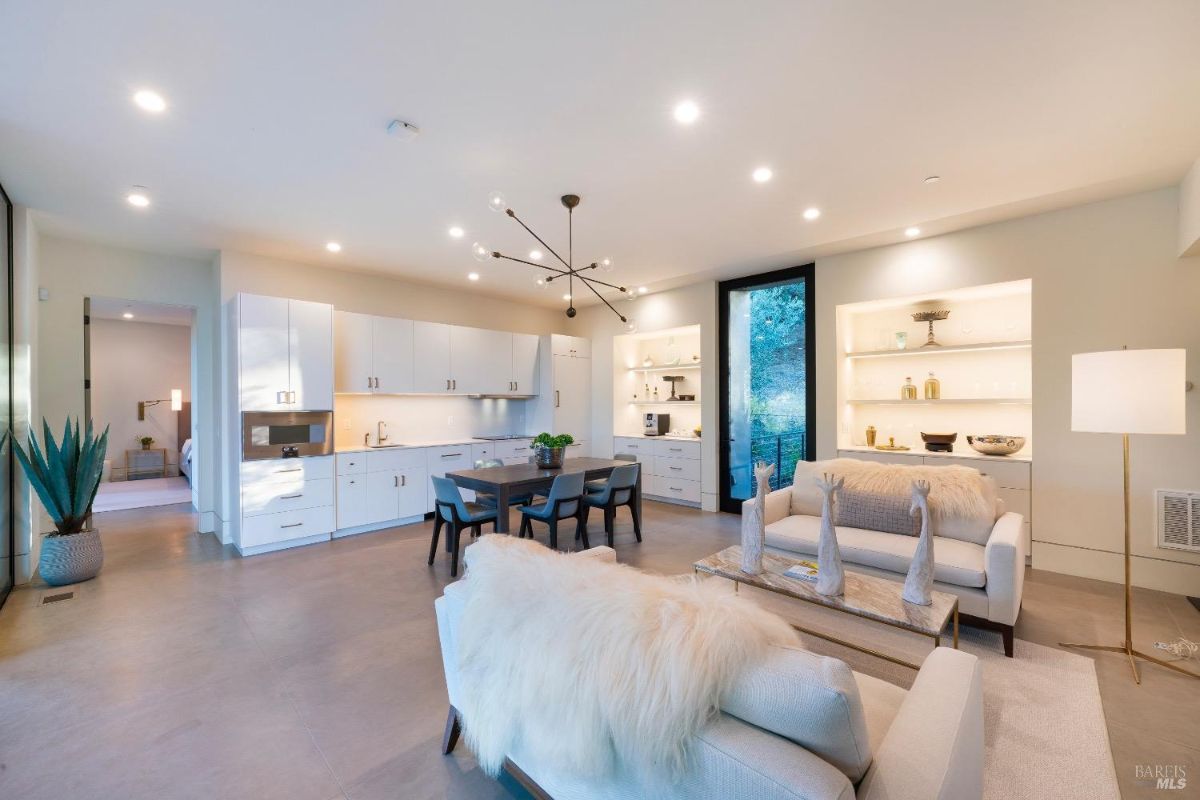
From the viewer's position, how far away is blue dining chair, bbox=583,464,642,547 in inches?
179

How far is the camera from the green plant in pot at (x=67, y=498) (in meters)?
3.62

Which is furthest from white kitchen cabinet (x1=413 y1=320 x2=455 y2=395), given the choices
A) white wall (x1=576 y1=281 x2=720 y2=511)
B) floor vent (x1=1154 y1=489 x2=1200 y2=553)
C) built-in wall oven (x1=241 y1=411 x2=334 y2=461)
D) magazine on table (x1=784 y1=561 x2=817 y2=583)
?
floor vent (x1=1154 y1=489 x2=1200 y2=553)

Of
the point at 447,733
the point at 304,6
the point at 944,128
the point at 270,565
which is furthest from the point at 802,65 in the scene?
the point at 270,565

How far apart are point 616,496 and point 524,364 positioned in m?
2.91

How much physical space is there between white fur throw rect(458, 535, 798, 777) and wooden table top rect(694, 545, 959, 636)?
1281 millimetres

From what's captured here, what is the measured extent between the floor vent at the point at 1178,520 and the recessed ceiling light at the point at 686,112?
417cm

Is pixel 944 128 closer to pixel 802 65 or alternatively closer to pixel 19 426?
pixel 802 65

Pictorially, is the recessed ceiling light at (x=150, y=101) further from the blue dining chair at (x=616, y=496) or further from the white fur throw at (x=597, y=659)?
the blue dining chair at (x=616, y=496)

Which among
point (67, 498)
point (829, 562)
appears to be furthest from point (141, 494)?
point (829, 562)

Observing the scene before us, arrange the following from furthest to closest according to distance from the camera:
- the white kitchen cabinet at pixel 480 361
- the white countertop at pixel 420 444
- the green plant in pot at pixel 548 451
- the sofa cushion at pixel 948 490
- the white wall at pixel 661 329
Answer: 1. the white kitchen cabinet at pixel 480 361
2. the white wall at pixel 661 329
3. the white countertop at pixel 420 444
4. the green plant in pot at pixel 548 451
5. the sofa cushion at pixel 948 490

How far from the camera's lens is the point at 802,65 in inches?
88.4

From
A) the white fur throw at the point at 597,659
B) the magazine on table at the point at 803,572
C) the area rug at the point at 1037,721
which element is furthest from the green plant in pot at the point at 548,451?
the white fur throw at the point at 597,659

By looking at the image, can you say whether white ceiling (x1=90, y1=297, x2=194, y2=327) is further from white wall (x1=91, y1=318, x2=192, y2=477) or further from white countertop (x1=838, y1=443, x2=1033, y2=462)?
white countertop (x1=838, y1=443, x2=1033, y2=462)

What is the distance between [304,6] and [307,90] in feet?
1.92
